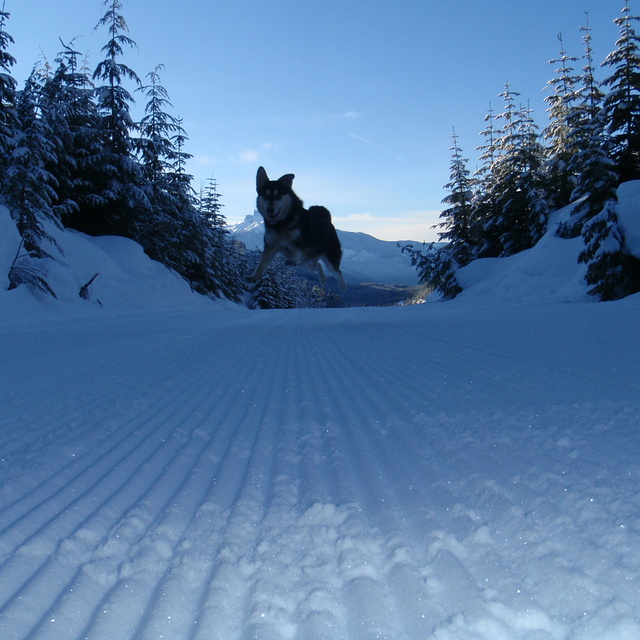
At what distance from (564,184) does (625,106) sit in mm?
4385

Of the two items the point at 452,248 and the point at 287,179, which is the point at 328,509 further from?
the point at 452,248

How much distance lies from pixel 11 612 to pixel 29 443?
1240 millimetres

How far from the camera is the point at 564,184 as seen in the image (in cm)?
2217

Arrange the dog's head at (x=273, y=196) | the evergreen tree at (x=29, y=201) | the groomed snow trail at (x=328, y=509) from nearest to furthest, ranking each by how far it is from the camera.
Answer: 1. the groomed snow trail at (x=328, y=509)
2. the dog's head at (x=273, y=196)
3. the evergreen tree at (x=29, y=201)

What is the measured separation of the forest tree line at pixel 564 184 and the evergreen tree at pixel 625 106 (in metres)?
0.03

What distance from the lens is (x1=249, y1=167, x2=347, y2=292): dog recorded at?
359 inches

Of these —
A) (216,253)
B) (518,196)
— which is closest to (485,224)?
(518,196)

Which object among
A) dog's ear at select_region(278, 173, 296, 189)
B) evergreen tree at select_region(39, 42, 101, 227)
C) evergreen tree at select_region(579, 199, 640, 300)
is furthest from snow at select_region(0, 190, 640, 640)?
evergreen tree at select_region(39, 42, 101, 227)

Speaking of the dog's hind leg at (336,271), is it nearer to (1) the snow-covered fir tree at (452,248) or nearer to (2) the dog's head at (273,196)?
(2) the dog's head at (273,196)

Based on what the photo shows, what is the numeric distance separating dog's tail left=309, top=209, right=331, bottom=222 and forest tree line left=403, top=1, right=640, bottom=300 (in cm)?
647

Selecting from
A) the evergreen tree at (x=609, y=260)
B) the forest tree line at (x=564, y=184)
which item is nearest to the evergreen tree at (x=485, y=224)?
the forest tree line at (x=564, y=184)

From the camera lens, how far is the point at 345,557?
1.21 metres

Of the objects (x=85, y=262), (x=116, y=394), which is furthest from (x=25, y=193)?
(x=116, y=394)

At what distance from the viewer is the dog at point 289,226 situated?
9109 mm
